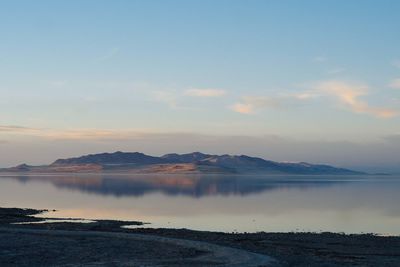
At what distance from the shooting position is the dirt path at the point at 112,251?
22.6 m

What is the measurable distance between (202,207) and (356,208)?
1795 centimetres

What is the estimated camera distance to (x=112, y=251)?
26.5 meters

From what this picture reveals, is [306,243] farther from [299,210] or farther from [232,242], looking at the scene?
[299,210]

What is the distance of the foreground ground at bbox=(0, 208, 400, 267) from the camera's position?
23156 millimetres

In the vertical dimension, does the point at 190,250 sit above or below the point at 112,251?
above

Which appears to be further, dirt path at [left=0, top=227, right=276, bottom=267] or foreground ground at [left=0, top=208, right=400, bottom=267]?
foreground ground at [left=0, top=208, right=400, bottom=267]

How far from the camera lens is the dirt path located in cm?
2262

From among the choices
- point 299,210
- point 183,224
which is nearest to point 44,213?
point 183,224

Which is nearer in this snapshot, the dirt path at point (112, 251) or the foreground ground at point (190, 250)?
the dirt path at point (112, 251)

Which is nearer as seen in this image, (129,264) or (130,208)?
(129,264)

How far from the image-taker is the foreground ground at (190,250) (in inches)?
912

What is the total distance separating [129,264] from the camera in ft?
71.9

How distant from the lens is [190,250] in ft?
87.1

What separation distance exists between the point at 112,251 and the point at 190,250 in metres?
3.46
